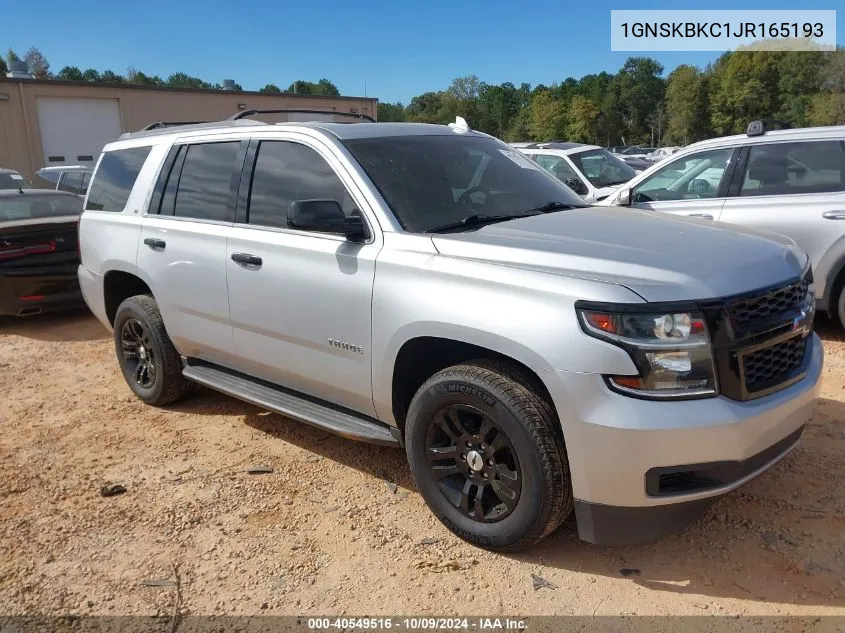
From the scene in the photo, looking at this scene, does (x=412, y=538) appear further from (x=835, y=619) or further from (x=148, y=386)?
(x=148, y=386)

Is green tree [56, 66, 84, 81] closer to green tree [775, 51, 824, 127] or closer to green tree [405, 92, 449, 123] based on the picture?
green tree [405, 92, 449, 123]

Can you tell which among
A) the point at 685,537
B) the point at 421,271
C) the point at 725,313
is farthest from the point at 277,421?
the point at 725,313

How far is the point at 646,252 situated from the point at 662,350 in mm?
511

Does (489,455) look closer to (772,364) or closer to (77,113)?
(772,364)

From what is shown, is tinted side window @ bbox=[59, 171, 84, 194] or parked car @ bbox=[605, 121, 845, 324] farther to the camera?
tinted side window @ bbox=[59, 171, 84, 194]

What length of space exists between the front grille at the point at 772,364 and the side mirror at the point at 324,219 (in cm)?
183

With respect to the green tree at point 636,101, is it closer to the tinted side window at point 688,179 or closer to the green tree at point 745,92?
the green tree at point 745,92

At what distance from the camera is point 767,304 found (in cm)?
286

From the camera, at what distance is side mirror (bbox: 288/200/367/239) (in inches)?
131

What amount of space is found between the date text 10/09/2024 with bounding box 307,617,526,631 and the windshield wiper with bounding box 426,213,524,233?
1.75m

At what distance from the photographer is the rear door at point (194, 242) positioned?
4.26m

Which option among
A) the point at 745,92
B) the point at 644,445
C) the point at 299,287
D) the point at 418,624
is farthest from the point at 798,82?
the point at 418,624

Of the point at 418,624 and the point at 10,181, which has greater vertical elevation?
the point at 10,181

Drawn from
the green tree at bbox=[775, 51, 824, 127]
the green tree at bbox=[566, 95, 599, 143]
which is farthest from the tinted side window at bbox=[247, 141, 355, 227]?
the green tree at bbox=[566, 95, 599, 143]
